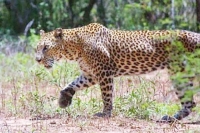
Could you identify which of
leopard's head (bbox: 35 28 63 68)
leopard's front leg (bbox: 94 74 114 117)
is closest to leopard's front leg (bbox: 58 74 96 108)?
leopard's front leg (bbox: 94 74 114 117)

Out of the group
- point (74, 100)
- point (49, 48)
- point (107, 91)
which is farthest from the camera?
point (74, 100)

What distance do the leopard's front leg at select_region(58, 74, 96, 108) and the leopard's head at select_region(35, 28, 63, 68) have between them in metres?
0.46

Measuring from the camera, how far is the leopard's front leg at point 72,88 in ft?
32.2

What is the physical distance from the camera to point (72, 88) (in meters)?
9.95

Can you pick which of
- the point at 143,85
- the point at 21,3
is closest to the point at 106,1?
the point at 21,3

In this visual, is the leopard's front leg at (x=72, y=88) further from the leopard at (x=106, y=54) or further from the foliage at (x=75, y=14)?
the foliage at (x=75, y=14)

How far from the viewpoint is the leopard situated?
31.8 feet

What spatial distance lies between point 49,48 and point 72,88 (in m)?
0.71

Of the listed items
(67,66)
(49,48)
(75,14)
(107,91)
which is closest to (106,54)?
(107,91)

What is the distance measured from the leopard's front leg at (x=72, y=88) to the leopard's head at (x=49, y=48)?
46 cm

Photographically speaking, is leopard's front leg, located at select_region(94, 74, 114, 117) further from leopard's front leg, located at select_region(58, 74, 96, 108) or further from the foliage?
the foliage

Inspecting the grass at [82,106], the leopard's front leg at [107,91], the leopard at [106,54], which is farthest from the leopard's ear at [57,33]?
the leopard's front leg at [107,91]

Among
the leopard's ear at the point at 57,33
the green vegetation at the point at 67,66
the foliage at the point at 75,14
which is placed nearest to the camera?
the green vegetation at the point at 67,66

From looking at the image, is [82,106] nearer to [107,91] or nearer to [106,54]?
[107,91]
